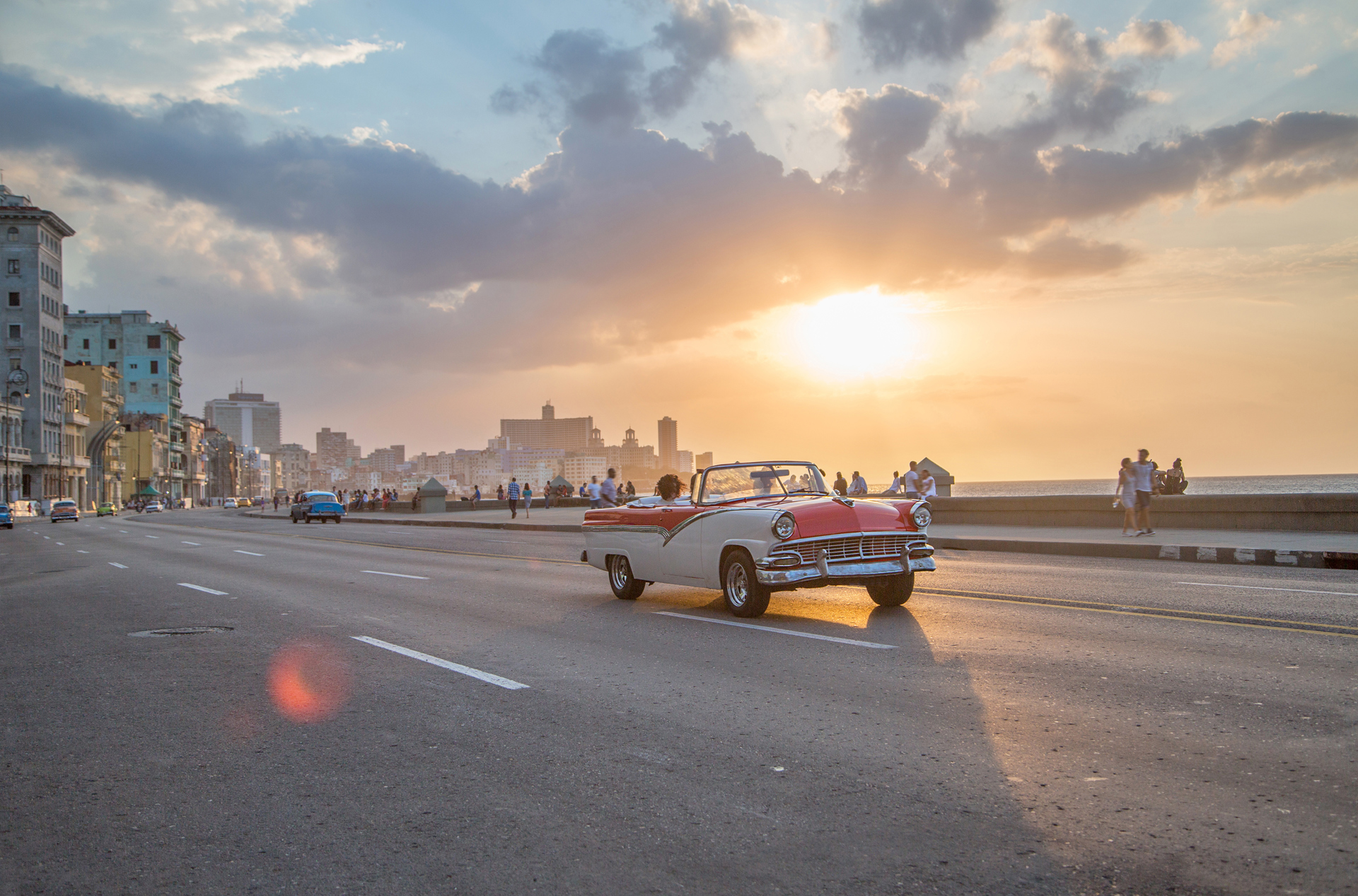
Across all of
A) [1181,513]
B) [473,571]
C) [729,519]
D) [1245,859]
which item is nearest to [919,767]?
[1245,859]

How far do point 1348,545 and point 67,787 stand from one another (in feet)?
59.1

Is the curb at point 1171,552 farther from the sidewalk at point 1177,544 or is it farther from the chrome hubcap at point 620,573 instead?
the chrome hubcap at point 620,573

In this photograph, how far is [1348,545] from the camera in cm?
1608

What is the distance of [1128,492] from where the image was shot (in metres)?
20.6

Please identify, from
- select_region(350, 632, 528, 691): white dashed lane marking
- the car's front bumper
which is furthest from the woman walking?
select_region(350, 632, 528, 691): white dashed lane marking

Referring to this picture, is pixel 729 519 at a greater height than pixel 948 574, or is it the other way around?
pixel 729 519

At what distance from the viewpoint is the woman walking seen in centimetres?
2055

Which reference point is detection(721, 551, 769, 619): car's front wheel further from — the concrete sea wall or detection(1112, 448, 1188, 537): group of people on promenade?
the concrete sea wall

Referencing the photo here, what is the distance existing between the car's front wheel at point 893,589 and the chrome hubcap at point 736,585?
4.72 feet

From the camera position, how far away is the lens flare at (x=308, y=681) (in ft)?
20.4

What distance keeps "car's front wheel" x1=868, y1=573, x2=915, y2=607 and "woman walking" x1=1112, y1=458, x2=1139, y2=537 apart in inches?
479

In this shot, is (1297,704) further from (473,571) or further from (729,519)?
(473,571)

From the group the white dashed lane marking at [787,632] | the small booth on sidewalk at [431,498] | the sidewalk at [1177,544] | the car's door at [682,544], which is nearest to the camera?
the white dashed lane marking at [787,632]

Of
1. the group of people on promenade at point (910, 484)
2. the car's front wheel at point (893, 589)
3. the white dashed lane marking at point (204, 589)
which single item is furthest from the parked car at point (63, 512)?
the car's front wheel at point (893, 589)
